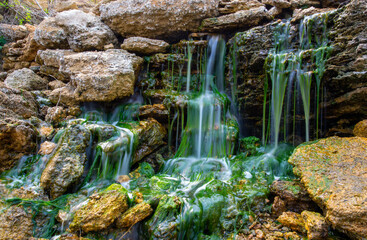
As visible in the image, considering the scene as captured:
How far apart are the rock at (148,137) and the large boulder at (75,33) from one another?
11.9ft

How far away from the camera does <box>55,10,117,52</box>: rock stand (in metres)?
A: 6.67

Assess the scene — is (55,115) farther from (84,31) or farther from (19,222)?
(84,31)

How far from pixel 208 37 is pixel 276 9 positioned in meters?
2.22

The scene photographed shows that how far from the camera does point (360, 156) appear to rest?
3.07 metres

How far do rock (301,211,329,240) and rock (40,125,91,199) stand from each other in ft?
11.8

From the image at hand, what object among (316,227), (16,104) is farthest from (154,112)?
(316,227)

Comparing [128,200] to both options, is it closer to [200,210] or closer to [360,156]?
[200,210]

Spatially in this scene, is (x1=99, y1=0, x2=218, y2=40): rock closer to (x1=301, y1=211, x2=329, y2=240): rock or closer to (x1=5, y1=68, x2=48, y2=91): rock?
(x1=5, y1=68, x2=48, y2=91): rock

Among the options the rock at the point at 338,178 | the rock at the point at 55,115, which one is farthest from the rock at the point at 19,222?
the rock at the point at 338,178

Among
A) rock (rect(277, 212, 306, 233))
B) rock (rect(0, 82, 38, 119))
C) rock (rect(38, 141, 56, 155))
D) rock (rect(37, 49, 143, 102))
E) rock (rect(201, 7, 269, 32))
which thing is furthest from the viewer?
rock (rect(201, 7, 269, 32))

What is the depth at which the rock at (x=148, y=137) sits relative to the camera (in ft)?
15.5

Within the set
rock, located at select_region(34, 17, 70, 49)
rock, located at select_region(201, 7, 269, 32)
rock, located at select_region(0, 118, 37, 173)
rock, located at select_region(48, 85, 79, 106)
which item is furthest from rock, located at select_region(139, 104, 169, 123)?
rock, located at select_region(34, 17, 70, 49)

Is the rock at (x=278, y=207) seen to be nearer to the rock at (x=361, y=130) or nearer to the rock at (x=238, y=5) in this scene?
the rock at (x=361, y=130)

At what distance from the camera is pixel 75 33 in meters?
6.73
